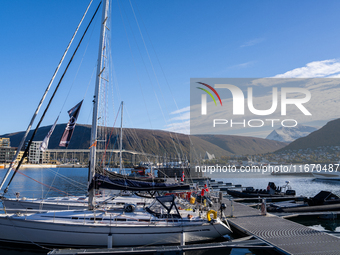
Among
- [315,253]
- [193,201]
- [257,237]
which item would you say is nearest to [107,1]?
[193,201]

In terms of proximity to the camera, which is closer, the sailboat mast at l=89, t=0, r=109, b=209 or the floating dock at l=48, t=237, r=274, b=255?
the floating dock at l=48, t=237, r=274, b=255

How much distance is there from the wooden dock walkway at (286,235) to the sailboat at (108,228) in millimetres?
2595

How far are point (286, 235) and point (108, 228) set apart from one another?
1119 centimetres

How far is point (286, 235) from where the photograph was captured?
50.0 feet

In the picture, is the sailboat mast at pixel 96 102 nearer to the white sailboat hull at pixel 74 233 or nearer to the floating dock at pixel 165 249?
the white sailboat hull at pixel 74 233

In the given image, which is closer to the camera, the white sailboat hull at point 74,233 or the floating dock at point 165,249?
the floating dock at point 165,249

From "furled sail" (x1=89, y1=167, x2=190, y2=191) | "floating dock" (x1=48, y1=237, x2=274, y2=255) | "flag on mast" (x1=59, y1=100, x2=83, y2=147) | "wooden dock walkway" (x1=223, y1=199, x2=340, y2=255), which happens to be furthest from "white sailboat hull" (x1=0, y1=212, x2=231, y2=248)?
"wooden dock walkway" (x1=223, y1=199, x2=340, y2=255)

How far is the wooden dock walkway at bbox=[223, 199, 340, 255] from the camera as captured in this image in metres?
12.7

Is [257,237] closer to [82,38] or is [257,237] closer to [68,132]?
[68,132]

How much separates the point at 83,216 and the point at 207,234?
794cm

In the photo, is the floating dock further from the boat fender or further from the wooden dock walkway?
the boat fender

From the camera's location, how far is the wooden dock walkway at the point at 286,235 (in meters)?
12.7

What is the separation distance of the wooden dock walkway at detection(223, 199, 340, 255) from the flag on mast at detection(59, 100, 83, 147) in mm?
13499

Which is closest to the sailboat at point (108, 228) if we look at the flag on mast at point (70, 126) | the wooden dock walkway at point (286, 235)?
the wooden dock walkway at point (286, 235)
